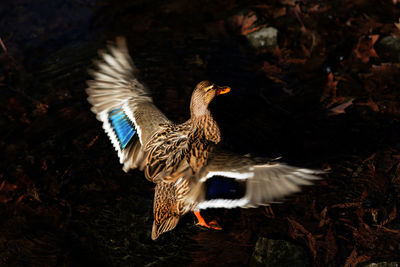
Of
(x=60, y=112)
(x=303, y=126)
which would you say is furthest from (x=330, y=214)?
(x=60, y=112)

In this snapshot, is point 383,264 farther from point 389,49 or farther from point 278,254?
point 389,49

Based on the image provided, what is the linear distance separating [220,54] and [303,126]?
79.7 inches

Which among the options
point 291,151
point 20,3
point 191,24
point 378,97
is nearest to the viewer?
point 291,151

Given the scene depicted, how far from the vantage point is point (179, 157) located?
3574 millimetres

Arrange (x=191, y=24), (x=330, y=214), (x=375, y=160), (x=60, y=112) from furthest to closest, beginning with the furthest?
(x=191, y=24) → (x=60, y=112) → (x=375, y=160) → (x=330, y=214)

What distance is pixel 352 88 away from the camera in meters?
5.08

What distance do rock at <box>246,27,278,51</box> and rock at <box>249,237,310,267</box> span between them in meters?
3.54

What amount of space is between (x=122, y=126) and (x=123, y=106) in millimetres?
246

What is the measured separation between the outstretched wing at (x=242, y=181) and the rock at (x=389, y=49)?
11.5 ft

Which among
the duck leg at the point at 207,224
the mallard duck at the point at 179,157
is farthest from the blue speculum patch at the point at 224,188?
the duck leg at the point at 207,224

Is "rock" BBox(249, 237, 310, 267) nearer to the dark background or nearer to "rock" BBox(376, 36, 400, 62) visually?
the dark background

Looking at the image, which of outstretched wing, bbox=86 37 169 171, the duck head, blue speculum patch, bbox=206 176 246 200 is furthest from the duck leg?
the duck head

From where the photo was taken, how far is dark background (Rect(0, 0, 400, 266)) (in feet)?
12.2

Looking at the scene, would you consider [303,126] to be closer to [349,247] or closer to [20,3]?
[349,247]
